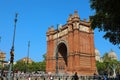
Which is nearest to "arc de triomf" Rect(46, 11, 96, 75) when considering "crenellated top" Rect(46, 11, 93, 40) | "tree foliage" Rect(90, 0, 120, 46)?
"crenellated top" Rect(46, 11, 93, 40)

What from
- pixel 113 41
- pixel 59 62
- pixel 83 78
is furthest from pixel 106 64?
pixel 113 41

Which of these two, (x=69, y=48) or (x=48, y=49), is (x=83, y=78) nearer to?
(x=69, y=48)

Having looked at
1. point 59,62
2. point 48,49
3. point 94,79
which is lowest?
point 94,79

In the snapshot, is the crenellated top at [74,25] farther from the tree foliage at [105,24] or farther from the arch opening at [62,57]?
the tree foliage at [105,24]

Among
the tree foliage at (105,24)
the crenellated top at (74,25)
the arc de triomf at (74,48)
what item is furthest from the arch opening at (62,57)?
the tree foliage at (105,24)

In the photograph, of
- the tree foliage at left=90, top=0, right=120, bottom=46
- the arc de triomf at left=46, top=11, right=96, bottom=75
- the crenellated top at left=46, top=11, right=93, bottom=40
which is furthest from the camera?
the crenellated top at left=46, top=11, right=93, bottom=40

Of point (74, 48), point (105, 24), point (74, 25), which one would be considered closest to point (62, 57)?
point (74, 48)

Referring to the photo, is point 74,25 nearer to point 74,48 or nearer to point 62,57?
point 74,48

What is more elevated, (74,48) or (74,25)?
(74,25)

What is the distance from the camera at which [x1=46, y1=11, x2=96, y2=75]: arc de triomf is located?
4749 cm

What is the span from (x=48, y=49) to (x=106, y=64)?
48305mm

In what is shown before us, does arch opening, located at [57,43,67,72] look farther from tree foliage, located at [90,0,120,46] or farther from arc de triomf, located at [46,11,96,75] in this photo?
tree foliage, located at [90,0,120,46]

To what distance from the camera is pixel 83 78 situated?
38.3 meters

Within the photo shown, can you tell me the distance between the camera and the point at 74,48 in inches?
1880
